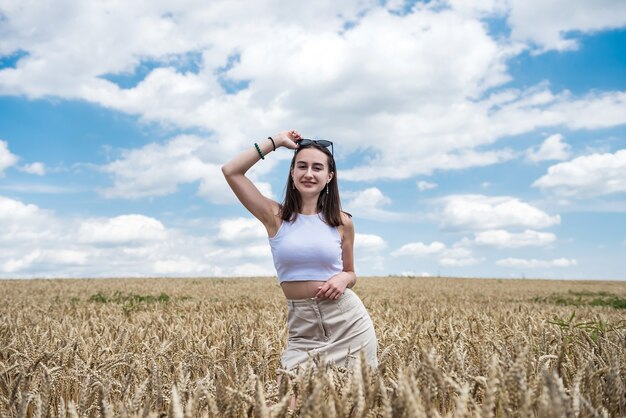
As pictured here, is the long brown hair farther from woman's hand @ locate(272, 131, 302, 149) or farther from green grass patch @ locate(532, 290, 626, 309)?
green grass patch @ locate(532, 290, 626, 309)

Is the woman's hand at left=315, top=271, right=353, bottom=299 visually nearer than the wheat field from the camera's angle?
No

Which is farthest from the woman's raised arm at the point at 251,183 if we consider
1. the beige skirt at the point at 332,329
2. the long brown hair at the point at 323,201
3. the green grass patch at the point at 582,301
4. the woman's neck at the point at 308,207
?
the green grass patch at the point at 582,301

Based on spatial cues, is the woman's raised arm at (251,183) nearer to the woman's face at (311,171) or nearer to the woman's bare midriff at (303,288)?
the woman's face at (311,171)

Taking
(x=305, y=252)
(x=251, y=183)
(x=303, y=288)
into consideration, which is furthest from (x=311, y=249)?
(x=251, y=183)

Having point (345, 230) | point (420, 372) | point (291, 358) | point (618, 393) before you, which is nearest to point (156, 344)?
point (291, 358)

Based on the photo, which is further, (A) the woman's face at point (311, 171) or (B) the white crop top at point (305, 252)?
(A) the woman's face at point (311, 171)

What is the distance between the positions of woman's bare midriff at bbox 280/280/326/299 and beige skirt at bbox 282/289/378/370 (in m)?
0.05

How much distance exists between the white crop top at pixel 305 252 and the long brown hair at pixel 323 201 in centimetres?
12

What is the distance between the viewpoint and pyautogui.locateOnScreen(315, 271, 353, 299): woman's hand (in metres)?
3.90

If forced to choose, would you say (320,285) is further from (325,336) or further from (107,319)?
(107,319)

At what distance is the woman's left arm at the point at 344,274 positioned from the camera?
154 inches

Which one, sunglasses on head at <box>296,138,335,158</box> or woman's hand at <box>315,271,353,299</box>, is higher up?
sunglasses on head at <box>296,138,335,158</box>

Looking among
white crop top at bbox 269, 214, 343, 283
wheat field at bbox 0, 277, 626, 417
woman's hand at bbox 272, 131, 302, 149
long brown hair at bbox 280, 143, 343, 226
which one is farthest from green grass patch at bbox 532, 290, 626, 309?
woman's hand at bbox 272, 131, 302, 149

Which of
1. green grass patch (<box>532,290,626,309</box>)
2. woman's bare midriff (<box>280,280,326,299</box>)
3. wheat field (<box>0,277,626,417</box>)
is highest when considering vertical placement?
woman's bare midriff (<box>280,280,326,299</box>)
